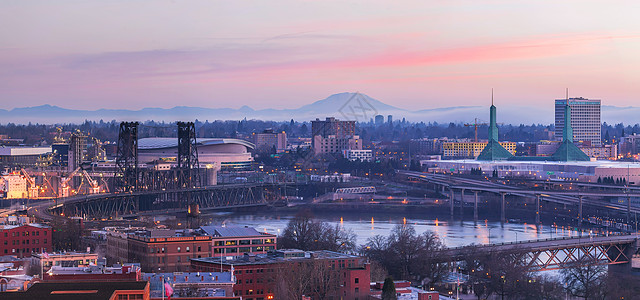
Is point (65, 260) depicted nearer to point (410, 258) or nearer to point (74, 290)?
point (410, 258)

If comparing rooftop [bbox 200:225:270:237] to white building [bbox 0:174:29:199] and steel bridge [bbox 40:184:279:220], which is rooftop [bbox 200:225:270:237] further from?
white building [bbox 0:174:29:199]

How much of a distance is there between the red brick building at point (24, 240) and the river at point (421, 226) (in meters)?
11.2

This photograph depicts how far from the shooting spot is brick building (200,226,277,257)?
3147 centimetres

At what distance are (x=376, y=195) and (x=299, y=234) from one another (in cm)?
3035

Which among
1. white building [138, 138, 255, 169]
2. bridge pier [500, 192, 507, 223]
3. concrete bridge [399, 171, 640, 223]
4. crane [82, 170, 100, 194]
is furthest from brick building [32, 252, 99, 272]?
white building [138, 138, 255, 169]

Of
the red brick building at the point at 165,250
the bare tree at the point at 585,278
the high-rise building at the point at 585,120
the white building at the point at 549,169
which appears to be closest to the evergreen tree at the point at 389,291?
the bare tree at the point at 585,278

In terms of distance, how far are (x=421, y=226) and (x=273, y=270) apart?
2367 centimetres

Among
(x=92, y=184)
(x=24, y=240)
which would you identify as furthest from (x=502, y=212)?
(x=24, y=240)

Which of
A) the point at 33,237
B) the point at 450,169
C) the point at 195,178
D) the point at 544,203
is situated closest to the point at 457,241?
the point at 33,237

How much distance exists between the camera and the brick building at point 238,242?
103ft

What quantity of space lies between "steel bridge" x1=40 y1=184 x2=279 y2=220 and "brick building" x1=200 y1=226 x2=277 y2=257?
1600 centimetres

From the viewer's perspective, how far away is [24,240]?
32.8 metres

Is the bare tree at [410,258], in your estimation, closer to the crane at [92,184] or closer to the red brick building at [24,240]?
the red brick building at [24,240]

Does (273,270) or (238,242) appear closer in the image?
(273,270)
